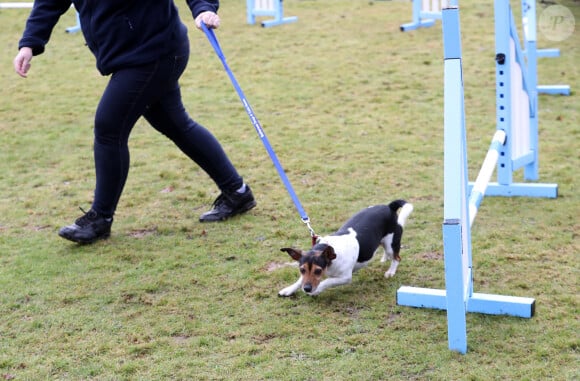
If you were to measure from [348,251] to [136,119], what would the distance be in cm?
139

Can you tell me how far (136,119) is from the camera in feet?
14.3

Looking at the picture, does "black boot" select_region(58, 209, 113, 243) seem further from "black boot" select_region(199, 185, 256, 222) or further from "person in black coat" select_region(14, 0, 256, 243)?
"black boot" select_region(199, 185, 256, 222)

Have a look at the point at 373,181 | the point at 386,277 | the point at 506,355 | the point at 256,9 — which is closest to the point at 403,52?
the point at 256,9

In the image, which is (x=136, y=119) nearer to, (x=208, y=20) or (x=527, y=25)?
(x=208, y=20)

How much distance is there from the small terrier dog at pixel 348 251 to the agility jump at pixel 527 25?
101 cm

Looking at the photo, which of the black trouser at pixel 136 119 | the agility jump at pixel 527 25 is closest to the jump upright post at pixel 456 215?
the agility jump at pixel 527 25

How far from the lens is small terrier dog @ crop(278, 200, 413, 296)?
360 centimetres

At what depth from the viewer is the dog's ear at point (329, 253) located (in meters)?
3.60

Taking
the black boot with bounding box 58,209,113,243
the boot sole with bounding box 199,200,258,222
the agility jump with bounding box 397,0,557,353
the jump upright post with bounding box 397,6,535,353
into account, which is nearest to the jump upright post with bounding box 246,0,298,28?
the boot sole with bounding box 199,200,258,222

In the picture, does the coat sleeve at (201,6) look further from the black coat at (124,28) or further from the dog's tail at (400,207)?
the dog's tail at (400,207)

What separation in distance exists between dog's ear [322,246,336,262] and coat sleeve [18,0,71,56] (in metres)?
1.87

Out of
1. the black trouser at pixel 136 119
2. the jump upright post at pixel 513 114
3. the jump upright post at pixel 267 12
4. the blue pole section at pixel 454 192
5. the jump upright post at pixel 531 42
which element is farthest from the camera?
the jump upright post at pixel 267 12

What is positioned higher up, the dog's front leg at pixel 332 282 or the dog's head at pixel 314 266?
the dog's head at pixel 314 266

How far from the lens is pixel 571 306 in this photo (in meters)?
3.52
